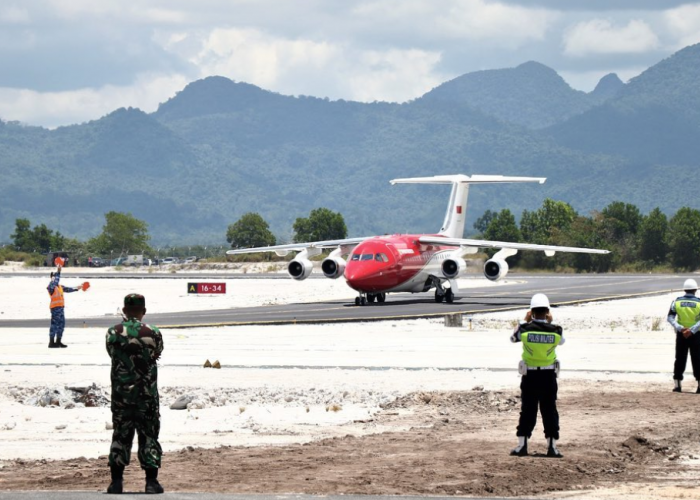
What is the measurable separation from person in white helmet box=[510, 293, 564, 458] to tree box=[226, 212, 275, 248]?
154 meters

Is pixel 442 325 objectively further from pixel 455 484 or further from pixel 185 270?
pixel 185 270

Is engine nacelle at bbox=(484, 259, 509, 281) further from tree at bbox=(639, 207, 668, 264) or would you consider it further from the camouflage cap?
tree at bbox=(639, 207, 668, 264)

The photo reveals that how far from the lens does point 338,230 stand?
6954 inches


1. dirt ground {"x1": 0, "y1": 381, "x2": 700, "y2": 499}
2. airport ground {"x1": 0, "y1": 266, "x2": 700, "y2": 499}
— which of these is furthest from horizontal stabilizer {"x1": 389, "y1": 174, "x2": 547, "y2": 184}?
dirt ground {"x1": 0, "y1": 381, "x2": 700, "y2": 499}

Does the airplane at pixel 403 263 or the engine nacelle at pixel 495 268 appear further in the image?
the engine nacelle at pixel 495 268

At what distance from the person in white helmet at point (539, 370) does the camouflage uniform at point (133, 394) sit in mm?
4790

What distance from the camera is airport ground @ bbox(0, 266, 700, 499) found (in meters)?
13.2

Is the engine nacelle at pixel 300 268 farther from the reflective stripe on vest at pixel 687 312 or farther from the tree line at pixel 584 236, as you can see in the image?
the tree line at pixel 584 236

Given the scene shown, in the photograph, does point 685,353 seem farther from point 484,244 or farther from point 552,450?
point 484,244

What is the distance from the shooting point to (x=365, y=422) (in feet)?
58.2

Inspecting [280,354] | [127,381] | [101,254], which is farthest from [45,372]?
[101,254]

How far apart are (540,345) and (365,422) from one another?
13.1ft

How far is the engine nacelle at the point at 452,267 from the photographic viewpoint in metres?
54.0

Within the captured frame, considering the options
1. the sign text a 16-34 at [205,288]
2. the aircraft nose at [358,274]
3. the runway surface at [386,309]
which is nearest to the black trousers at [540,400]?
the runway surface at [386,309]
